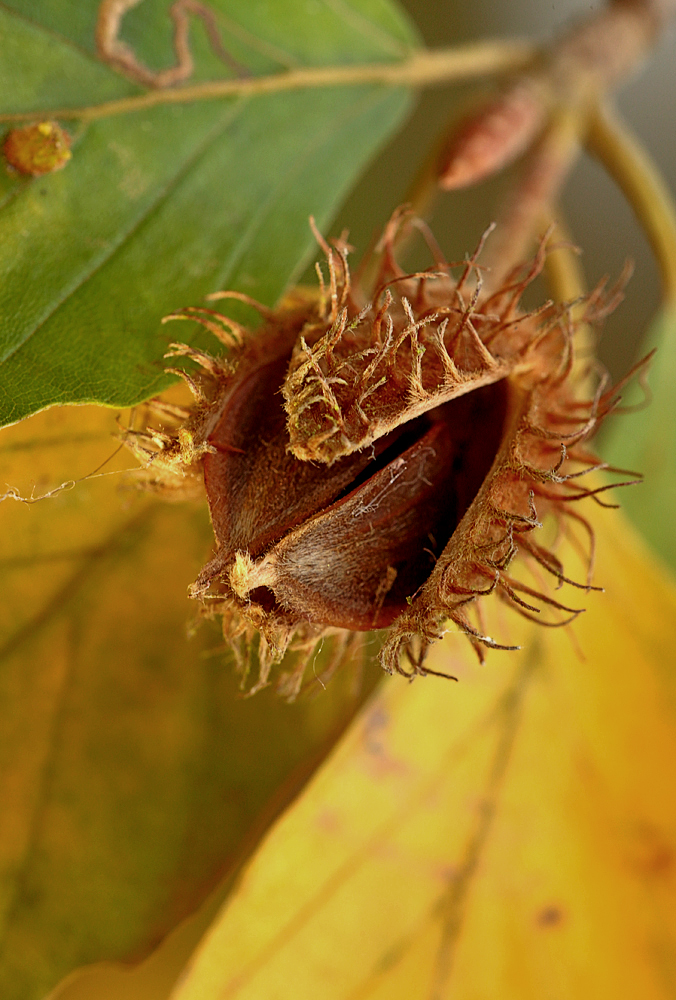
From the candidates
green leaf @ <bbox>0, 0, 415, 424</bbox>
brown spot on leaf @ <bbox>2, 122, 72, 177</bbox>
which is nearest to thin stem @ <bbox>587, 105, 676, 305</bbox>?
green leaf @ <bbox>0, 0, 415, 424</bbox>

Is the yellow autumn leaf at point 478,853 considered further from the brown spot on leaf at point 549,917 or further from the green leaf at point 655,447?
the green leaf at point 655,447

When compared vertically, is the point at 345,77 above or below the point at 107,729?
above

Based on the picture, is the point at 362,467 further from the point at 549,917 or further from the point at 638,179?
the point at 638,179

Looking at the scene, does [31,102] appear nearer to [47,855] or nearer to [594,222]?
[47,855]

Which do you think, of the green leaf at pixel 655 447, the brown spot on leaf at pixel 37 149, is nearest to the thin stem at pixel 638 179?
the green leaf at pixel 655 447

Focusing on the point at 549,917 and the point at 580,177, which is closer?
the point at 549,917

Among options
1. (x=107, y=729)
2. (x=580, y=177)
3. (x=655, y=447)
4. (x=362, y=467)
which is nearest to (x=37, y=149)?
(x=362, y=467)
